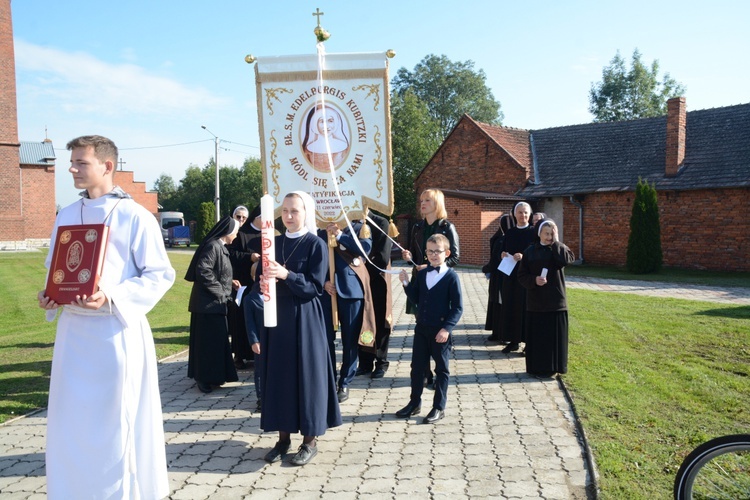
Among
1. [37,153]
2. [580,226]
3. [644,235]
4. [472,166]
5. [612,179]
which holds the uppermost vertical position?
[37,153]

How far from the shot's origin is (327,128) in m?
5.96

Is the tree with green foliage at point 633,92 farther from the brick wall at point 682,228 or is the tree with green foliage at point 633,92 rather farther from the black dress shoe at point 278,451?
the black dress shoe at point 278,451

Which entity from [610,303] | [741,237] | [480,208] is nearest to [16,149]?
[480,208]

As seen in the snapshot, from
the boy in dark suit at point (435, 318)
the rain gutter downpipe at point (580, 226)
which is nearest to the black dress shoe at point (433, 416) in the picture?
the boy in dark suit at point (435, 318)

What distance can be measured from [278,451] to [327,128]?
312cm

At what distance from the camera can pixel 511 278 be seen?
28.3 ft

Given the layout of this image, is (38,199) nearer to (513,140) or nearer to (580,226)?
(513,140)

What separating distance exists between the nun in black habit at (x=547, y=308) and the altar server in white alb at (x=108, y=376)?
4.71m

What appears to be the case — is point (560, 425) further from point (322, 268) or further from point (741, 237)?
point (741, 237)

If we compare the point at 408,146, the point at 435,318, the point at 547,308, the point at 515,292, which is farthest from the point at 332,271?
the point at 408,146

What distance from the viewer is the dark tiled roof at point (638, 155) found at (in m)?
22.2

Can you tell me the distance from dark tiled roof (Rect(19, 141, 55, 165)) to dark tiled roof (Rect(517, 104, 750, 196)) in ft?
117

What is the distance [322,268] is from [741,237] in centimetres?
2113

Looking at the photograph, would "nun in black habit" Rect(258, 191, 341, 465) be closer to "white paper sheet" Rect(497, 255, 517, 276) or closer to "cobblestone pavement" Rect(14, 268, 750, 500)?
"cobblestone pavement" Rect(14, 268, 750, 500)
